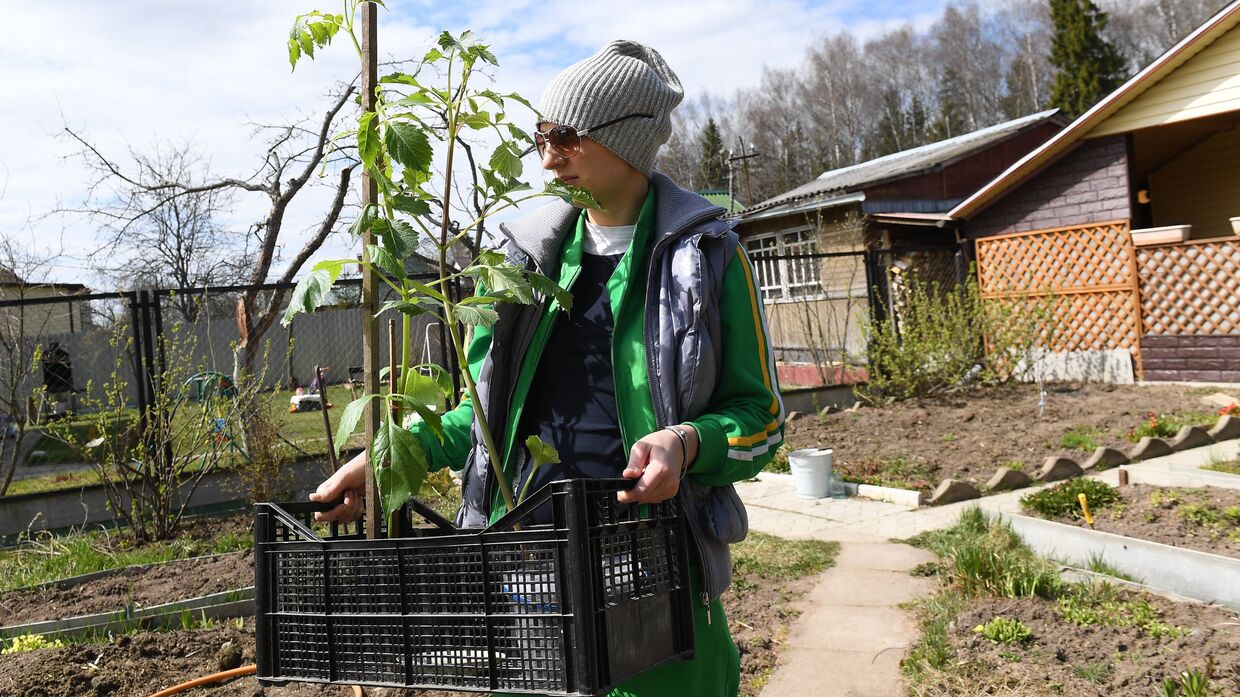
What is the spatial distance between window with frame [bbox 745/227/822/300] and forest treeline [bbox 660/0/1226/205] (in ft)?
88.9

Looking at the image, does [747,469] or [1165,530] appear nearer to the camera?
[747,469]

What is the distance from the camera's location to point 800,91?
173ft

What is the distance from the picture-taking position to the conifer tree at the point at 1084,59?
33531 millimetres

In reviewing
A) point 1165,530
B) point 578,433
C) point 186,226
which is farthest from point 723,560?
point 186,226

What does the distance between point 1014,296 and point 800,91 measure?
141ft

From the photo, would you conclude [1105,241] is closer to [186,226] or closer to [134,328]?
[134,328]

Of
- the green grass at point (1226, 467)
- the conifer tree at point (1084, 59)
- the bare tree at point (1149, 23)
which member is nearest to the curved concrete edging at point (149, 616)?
→ the green grass at point (1226, 467)

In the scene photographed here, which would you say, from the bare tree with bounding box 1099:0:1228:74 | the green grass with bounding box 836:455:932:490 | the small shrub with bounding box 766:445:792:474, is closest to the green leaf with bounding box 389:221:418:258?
the green grass with bounding box 836:455:932:490

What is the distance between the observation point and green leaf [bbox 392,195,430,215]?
1.50 metres

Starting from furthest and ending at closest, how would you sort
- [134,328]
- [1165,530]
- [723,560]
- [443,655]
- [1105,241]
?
[1105,241], [134,328], [1165,530], [723,560], [443,655]

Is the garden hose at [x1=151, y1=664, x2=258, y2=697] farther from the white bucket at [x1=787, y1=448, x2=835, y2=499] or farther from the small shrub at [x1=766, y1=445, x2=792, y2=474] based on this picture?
the small shrub at [x1=766, y1=445, x2=792, y2=474]

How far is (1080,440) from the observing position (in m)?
7.66

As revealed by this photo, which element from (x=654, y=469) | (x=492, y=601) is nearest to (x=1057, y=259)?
(x=654, y=469)

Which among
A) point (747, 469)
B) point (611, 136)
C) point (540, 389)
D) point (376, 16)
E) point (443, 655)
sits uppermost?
point (376, 16)
